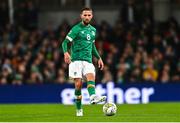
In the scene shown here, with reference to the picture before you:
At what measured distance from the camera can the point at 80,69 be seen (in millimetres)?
17172

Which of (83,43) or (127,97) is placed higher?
(83,43)

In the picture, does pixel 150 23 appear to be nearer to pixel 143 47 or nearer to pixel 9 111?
pixel 143 47

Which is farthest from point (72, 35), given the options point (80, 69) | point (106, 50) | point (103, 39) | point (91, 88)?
point (103, 39)

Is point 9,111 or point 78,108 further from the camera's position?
point 9,111

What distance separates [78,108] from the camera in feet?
56.9

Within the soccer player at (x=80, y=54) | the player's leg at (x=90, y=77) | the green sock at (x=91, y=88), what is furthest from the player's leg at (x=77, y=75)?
the green sock at (x=91, y=88)

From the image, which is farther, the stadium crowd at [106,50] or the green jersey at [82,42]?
the stadium crowd at [106,50]

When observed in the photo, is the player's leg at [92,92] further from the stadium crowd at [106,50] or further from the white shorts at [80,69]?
the stadium crowd at [106,50]

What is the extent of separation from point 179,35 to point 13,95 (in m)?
7.40

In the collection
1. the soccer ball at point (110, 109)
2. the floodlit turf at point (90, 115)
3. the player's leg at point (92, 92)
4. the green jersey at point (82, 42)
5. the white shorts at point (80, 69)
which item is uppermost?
the green jersey at point (82, 42)

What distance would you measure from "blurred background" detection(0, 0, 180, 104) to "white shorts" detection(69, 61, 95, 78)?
917cm

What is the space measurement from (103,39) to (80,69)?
42.8 feet

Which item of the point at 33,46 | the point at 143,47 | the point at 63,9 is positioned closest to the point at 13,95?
the point at 33,46

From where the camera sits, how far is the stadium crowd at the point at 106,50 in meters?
Result: 27.6
